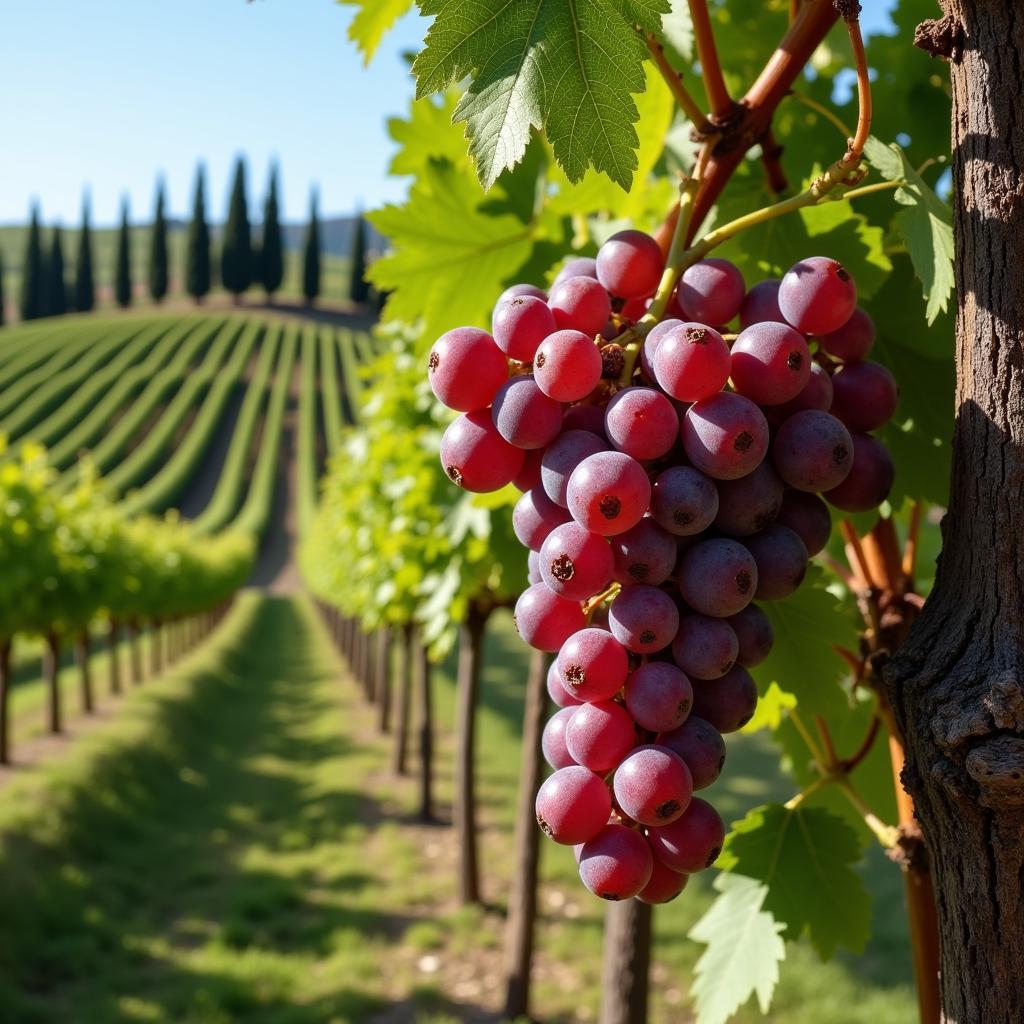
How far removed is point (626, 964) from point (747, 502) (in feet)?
9.69

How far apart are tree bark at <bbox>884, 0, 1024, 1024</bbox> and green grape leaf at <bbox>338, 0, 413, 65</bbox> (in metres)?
0.96

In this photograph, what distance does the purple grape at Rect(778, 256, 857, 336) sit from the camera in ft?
3.68

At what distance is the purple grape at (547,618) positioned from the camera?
3.75 ft

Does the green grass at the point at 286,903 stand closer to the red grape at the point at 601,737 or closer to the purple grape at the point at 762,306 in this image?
the red grape at the point at 601,737

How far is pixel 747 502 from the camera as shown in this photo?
110cm

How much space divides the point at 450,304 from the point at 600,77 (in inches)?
34.3

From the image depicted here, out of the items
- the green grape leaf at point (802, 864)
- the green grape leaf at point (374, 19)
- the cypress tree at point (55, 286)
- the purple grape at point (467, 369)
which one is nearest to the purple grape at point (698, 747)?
the purple grape at point (467, 369)

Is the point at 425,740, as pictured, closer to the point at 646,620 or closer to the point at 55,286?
the point at 646,620

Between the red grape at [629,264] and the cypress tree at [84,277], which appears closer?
the red grape at [629,264]

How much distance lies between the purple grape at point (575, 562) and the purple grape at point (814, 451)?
0.24 m

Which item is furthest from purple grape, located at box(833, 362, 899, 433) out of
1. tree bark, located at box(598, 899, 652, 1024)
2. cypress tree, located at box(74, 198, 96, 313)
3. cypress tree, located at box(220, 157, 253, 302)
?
cypress tree, located at box(74, 198, 96, 313)

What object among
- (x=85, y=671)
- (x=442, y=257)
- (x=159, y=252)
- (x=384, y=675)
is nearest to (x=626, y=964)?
(x=442, y=257)

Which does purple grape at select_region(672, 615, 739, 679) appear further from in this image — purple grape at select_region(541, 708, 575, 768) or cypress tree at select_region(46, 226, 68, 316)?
cypress tree at select_region(46, 226, 68, 316)

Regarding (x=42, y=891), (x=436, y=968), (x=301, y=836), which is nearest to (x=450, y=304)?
(x=436, y=968)
